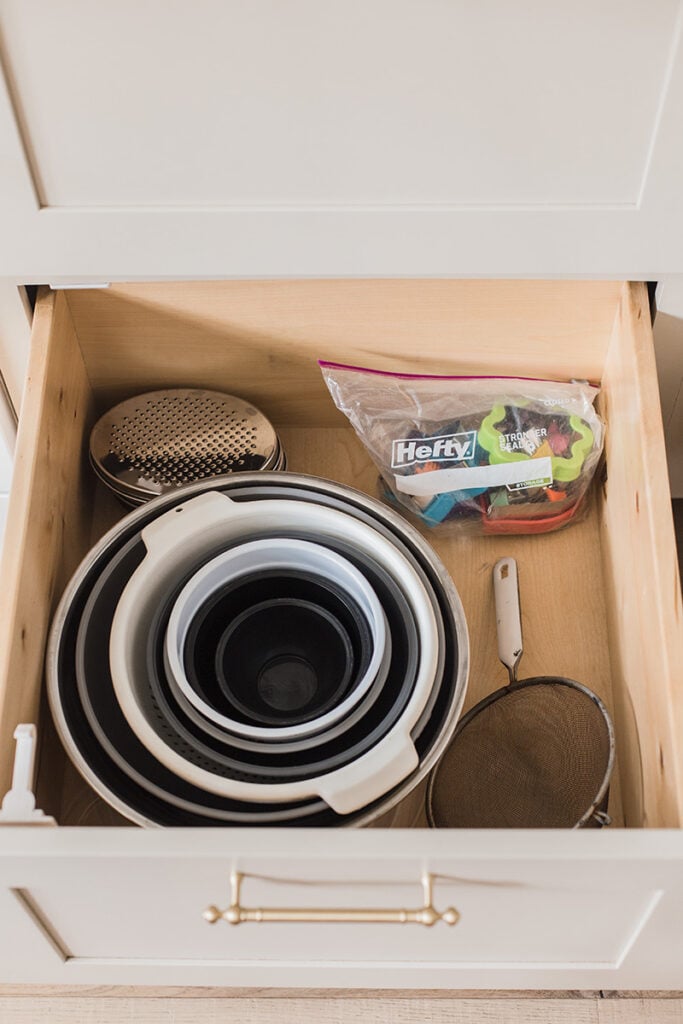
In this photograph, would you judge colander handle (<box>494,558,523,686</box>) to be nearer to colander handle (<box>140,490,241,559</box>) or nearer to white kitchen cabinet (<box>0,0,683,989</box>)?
white kitchen cabinet (<box>0,0,683,989</box>)

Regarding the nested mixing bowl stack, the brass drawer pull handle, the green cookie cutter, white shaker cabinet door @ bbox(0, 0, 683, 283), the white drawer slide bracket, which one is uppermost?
white shaker cabinet door @ bbox(0, 0, 683, 283)

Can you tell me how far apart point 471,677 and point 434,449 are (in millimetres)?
200

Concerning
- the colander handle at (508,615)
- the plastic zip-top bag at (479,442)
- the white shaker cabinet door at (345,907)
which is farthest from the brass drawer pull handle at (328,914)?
the plastic zip-top bag at (479,442)

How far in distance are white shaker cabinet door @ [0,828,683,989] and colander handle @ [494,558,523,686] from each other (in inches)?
→ 7.8

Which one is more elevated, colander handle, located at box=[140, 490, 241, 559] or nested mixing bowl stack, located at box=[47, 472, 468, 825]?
colander handle, located at box=[140, 490, 241, 559]

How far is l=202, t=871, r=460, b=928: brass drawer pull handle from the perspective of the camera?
623 millimetres

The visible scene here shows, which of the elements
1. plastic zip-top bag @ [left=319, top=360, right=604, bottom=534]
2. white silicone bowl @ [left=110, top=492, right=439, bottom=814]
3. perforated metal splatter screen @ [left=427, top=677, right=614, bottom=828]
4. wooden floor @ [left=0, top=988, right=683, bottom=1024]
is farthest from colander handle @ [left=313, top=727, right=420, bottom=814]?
wooden floor @ [left=0, top=988, right=683, bottom=1024]

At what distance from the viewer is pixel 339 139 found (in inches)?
26.6

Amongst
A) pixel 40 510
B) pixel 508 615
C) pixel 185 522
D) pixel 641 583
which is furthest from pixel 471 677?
pixel 40 510

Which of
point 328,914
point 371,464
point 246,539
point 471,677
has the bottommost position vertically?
point 328,914

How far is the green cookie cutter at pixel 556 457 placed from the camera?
90 cm

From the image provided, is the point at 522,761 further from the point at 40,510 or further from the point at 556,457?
the point at 40,510

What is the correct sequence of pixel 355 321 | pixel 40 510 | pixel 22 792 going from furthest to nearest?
pixel 355 321, pixel 40 510, pixel 22 792

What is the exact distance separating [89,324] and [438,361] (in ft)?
1.01
